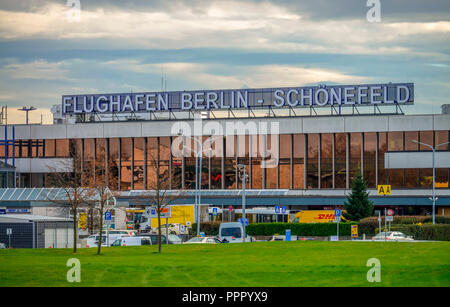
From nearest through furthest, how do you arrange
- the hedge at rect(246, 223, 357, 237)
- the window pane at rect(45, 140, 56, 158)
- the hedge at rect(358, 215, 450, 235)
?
the hedge at rect(358, 215, 450, 235), the hedge at rect(246, 223, 357, 237), the window pane at rect(45, 140, 56, 158)

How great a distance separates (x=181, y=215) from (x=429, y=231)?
26797 millimetres

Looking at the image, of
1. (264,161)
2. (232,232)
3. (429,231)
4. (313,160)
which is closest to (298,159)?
(313,160)

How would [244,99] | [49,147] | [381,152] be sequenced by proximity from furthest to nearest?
[49,147] → [244,99] → [381,152]

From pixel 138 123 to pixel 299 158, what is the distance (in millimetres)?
22305

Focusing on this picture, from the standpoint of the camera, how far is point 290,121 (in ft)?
311

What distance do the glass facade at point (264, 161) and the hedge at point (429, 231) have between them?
1215 inches

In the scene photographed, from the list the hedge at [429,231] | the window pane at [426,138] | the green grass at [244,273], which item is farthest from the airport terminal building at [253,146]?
the green grass at [244,273]

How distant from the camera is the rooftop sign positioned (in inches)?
3595

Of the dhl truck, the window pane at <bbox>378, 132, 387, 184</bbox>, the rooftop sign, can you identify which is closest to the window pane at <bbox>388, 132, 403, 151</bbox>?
the window pane at <bbox>378, 132, 387, 184</bbox>

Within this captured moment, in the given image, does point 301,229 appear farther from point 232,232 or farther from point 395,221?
point 232,232

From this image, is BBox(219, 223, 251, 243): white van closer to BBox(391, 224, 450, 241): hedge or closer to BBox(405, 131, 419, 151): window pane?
BBox(391, 224, 450, 241): hedge

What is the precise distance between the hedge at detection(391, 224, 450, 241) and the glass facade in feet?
101

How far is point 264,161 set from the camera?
311 ft
